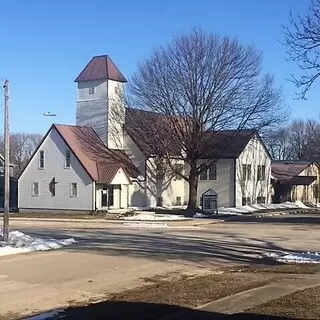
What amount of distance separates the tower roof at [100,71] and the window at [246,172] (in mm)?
15149

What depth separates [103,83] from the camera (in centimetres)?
5853

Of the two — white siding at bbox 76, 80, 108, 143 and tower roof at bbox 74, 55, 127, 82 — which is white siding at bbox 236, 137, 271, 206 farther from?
tower roof at bbox 74, 55, 127, 82

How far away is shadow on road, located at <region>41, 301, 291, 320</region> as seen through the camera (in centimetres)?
971

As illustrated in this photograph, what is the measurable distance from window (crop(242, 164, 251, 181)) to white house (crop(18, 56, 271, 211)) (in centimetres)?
10

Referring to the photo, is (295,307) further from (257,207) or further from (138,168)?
(257,207)

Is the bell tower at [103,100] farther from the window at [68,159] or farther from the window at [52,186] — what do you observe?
the window at [52,186]

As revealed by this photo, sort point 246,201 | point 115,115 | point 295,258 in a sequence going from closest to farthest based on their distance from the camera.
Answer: point 295,258 < point 115,115 < point 246,201

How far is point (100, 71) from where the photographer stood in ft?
195

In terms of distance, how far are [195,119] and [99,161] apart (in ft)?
31.8

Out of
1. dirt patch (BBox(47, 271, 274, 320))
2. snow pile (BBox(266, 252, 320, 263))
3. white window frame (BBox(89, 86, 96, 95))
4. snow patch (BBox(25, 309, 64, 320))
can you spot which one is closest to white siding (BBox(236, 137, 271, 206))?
white window frame (BBox(89, 86, 96, 95))

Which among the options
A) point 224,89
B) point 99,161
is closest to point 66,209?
point 99,161

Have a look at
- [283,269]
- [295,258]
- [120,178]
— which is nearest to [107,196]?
[120,178]

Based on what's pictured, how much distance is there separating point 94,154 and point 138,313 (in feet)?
152

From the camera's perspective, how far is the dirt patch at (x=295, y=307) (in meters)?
9.42
